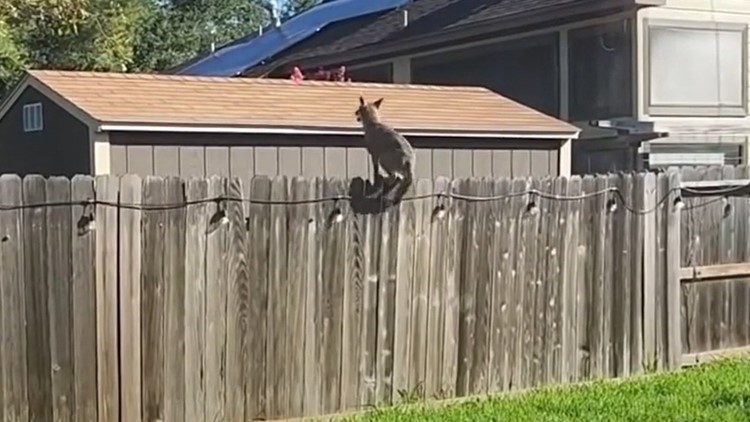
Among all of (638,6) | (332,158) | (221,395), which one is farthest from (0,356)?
(638,6)

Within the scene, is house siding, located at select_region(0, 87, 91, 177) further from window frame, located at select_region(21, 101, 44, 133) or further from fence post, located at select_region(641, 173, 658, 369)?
fence post, located at select_region(641, 173, 658, 369)

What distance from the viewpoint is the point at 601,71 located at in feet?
49.9

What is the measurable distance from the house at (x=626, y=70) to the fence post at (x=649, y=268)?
225 inches

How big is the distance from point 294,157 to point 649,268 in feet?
14.8

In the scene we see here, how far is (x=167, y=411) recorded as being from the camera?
22.0ft

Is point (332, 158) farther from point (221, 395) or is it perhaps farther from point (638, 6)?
point (221, 395)

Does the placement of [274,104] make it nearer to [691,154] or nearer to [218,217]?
[691,154]

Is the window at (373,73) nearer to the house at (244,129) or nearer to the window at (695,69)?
the house at (244,129)

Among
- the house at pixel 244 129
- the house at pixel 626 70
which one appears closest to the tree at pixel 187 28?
the house at pixel 626 70

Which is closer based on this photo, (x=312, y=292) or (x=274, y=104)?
(x=312, y=292)

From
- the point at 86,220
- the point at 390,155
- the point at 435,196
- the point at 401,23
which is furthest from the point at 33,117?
the point at 401,23

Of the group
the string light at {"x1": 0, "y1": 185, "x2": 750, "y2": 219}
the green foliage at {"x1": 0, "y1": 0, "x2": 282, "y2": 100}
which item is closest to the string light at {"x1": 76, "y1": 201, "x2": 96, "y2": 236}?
the string light at {"x1": 0, "y1": 185, "x2": 750, "y2": 219}

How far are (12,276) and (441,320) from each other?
Result: 2.86 m

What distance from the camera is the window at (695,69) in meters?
14.8
